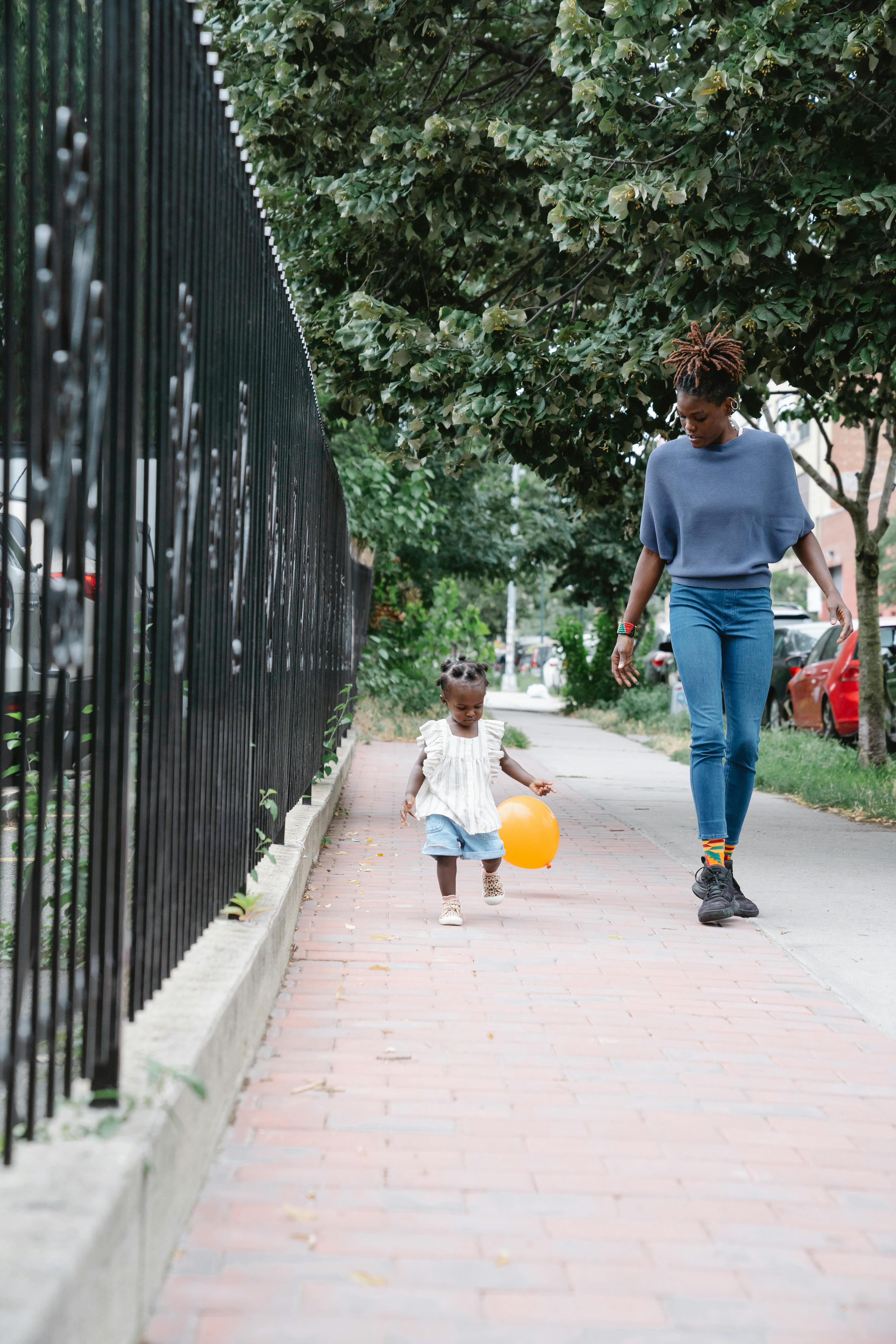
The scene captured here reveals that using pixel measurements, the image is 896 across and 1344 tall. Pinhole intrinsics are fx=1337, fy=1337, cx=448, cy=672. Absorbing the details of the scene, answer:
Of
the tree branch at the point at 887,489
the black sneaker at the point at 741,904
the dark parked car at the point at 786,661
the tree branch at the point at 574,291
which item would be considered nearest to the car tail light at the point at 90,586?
the black sneaker at the point at 741,904

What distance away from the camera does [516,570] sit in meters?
27.0

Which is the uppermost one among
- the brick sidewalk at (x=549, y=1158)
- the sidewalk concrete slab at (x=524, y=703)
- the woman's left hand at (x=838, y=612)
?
the woman's left hand at (x=838, y=612)

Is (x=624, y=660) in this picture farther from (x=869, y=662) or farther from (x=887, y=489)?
(x=887, y=489)

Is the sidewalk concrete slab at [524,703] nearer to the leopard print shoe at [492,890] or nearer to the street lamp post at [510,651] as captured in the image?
the street lamp post at [510,651]

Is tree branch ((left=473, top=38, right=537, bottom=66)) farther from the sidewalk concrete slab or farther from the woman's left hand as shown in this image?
the sidewalk concrete slab

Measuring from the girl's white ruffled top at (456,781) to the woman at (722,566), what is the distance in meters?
0.87

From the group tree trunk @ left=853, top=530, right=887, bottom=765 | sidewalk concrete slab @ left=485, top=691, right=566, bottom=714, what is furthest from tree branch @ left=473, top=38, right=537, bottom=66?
sidewalk concrete slab @ left=485, top=691, right=566, bottom=714

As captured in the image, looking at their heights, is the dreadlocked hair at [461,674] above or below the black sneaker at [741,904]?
above

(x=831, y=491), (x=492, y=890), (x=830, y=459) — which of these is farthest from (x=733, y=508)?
(x=830, y=459)

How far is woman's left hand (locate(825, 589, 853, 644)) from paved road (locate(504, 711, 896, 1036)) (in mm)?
1213

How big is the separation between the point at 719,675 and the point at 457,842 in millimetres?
1311

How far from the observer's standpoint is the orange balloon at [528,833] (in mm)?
5988

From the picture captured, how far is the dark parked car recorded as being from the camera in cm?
1784

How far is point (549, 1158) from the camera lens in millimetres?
2947
